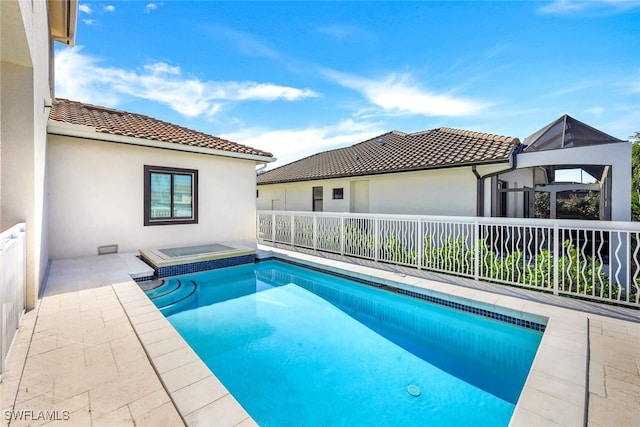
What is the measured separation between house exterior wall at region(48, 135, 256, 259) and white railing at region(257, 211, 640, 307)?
115 inches

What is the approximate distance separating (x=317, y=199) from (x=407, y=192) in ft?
18.4

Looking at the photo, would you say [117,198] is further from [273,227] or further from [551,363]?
[551,363]

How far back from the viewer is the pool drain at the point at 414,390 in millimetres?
3381

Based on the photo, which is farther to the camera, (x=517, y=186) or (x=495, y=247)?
(x=517, y=186)

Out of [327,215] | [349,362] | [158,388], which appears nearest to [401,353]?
[349,362]

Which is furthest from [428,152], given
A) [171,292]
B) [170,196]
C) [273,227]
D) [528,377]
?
[171,292]

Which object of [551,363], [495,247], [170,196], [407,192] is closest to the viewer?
[551,363]

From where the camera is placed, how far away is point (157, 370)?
292cm

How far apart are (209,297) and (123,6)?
9116mm

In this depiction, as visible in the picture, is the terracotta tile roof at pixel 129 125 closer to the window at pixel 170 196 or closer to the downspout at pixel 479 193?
the window at pixel 170 196

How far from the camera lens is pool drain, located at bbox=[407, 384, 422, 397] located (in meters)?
3.38

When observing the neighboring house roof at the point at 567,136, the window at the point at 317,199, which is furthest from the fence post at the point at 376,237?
the window at the point at 317,199

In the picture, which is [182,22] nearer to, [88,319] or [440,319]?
[88,319]

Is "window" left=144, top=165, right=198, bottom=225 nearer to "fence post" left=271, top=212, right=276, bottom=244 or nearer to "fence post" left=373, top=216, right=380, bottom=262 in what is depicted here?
"fence post" left=271, top=212, right=276, bottom=244
